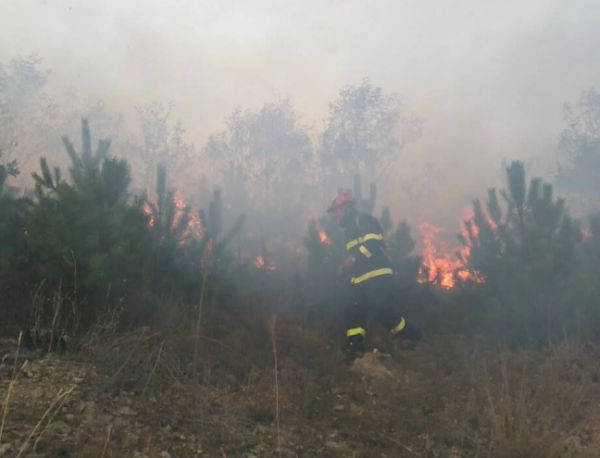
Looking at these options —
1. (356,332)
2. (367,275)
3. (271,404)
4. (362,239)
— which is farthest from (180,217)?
(271,404)

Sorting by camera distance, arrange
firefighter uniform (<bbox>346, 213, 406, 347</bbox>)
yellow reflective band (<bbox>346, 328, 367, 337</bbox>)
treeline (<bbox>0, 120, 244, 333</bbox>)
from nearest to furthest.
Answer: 1. treeline (<bbox>0, 120, 244, 333</bbox>)
2. yellow reflective band (<bbox>346, 328, 367, 337</bbox>)
3. firefighter uniform (<bbox>346, 213, 406, 347</bbox>)

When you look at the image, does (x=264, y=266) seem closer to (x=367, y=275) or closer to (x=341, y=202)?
(x=341, y=202)

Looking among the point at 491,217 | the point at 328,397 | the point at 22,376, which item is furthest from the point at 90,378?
the point at 491,217

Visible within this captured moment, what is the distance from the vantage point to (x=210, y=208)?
7727 mm

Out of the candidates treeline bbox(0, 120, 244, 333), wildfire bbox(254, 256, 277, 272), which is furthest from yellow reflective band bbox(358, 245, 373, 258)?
wildfire bbox(254, 256, 277, 272)

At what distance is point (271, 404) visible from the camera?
12.5 feet

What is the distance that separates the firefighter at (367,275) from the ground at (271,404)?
0.66 m

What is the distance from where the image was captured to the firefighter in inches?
231

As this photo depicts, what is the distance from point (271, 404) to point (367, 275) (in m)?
2.52

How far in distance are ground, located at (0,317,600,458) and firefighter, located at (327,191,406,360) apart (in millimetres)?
665

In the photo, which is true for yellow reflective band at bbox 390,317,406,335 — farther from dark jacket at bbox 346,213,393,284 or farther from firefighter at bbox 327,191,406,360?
dark jacket at bbox 346,213,393,284

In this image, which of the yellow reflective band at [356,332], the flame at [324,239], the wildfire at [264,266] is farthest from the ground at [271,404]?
the wildfire at [264,266]

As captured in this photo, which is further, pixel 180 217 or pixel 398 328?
pixel 180 217

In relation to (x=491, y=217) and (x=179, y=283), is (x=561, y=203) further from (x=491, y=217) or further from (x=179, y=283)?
(x=179, y=283)
